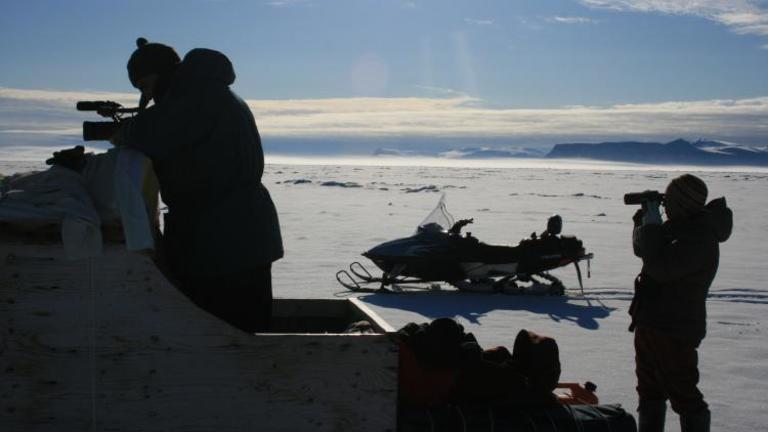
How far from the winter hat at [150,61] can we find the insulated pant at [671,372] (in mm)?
2375

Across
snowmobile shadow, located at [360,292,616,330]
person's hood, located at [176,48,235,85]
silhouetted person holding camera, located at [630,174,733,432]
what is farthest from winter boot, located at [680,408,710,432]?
snowmobile shadow, located at [360,292,616,330]

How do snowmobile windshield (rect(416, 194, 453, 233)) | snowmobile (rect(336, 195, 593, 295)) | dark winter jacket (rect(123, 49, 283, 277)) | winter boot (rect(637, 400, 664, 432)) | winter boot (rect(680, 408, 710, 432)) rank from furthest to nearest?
1. snowmobile windshield (rect(416, 194, 453, 233))
2. snowmobile (rect(336, 195, 593, 295))
3. winter boot (rect(637, 400, 664, 432))
4. winter boot (rect(680, 408, 710, 432))
5. dark winter jacket (rect(123, 49, 283, 277))

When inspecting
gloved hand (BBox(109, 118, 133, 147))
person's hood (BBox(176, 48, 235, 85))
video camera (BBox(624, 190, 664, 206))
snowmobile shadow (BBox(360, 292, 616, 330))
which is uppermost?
person's hood (BBox(176, 48, 235, 85))

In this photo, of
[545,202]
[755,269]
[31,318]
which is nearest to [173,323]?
[31,318]

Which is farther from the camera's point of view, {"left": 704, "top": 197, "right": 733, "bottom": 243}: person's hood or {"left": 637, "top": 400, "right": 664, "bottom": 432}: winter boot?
{"left": 637, "top": 400, "right": 664, "bottom": 432}: winter boot

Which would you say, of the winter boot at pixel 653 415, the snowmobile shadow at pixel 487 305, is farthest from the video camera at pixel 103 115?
the snowmobile shadow at pixel 487 305

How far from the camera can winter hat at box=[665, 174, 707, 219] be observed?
342cm

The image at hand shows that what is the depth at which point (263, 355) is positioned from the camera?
2438 millimetres

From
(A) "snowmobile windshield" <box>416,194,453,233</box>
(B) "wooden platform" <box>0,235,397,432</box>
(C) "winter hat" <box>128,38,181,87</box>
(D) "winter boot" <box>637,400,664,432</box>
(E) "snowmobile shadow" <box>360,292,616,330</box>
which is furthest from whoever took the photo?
(A) "snowmobile windshield" <box>416,194,453,233</box>

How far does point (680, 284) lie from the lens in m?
3.41

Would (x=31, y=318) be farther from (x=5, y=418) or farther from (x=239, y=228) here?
(x=239, y=228)

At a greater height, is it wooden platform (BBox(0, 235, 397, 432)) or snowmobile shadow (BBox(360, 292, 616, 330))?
wooden platform (BBox(0, 235, 397, 432))

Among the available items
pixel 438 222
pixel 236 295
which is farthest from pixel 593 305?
pixel 236 295

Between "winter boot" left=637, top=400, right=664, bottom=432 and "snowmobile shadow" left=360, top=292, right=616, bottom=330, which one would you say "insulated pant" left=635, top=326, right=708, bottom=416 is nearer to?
"winter boot" left=637, top=400, right=664, bottom=432
